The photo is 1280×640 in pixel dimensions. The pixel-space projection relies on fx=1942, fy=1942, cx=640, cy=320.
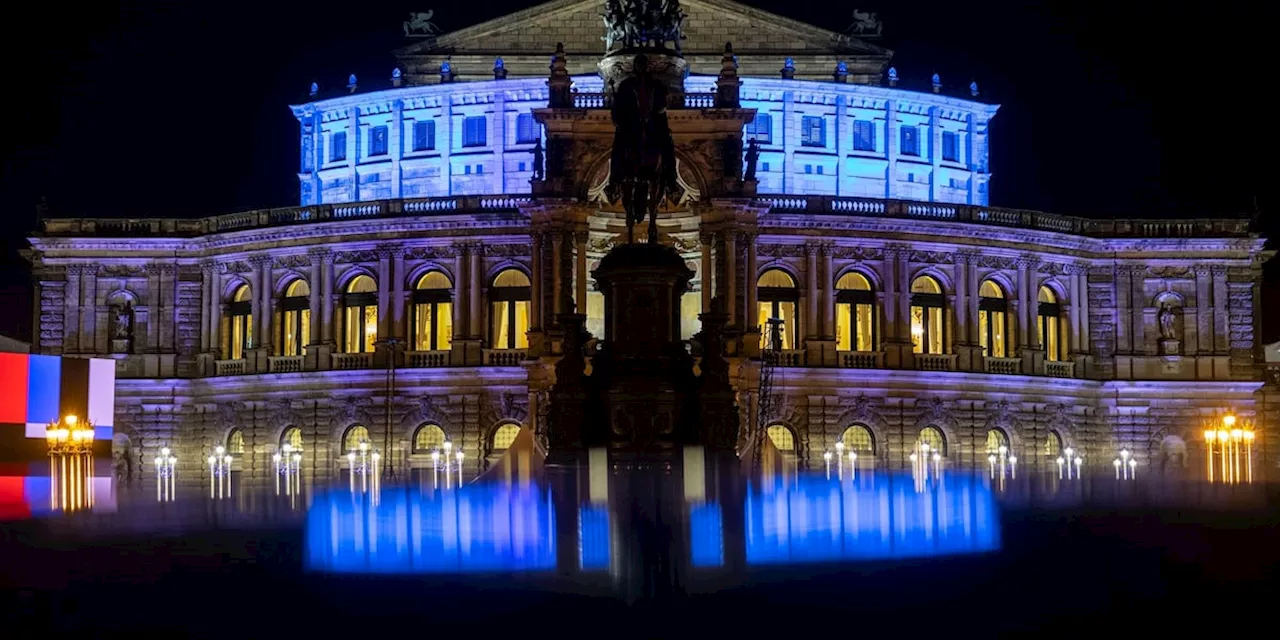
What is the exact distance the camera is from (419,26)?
97.1 metres

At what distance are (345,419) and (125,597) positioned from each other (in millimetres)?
62648

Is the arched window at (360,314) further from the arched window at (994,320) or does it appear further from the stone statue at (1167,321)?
the stone statue at (1167,321)

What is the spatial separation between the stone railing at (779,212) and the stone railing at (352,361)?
5.66 meters

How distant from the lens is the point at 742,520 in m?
22.5

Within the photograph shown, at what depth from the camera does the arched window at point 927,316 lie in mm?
80812

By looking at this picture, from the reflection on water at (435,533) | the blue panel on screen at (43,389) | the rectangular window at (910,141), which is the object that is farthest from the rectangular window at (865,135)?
the reflection on water at (435,533)

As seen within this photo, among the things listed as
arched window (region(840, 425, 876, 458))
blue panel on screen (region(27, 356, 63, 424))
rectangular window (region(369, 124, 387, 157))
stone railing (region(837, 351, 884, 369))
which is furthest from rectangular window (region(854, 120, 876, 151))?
blue panel on screen (region(27, 356, 63, 424))

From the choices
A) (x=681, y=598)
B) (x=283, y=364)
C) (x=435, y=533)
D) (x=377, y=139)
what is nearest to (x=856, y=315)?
(x=283, y=364)

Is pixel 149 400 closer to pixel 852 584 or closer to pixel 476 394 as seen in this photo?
pixel 476 394

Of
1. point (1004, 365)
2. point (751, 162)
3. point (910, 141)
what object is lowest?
point (1004, 365)

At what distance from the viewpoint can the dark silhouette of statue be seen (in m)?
38.8

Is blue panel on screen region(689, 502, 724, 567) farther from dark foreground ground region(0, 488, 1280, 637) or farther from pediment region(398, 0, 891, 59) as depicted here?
pediment region(398, 0, 891, 59)

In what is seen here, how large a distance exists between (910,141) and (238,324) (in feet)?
113

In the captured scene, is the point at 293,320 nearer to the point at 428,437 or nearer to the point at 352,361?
the point at 352,361
